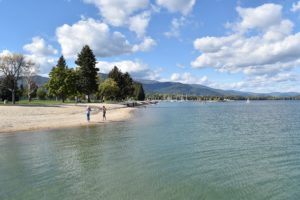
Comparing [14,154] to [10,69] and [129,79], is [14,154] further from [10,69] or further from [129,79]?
[129,79]

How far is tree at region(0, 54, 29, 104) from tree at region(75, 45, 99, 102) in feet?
74.4

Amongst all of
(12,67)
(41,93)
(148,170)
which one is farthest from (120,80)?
(148,170)

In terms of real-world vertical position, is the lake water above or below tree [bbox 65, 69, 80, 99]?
below

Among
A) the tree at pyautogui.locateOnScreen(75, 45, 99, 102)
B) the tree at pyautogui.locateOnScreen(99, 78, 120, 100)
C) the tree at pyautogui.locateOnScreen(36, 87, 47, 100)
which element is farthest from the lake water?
the tree at pyautogui.locateOnScreen(36, 87, 47, 100)

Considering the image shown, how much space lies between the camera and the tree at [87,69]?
3701 inches

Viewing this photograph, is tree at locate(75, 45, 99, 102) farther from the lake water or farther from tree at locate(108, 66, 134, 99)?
the lake water

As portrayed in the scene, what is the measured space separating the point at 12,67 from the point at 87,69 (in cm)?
2686

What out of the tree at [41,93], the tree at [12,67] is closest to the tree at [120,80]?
the tree at [41,93]

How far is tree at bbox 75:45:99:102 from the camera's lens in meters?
94.0

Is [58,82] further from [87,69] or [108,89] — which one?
[108,89]

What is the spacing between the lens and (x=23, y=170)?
51.5 ft

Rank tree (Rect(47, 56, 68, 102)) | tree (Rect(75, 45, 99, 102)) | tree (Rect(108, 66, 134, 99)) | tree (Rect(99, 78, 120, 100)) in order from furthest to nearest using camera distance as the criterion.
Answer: tree (Rect(108, 66, 134, 99)) < tree (Rect(99, 78, 120, 100)) < tree (Rect(75, 45, 99, 102)) < tree (Rect(47, 56, 68, 102))

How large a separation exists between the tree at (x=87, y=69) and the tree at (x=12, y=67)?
74.4 feet

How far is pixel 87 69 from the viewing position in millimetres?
94938
